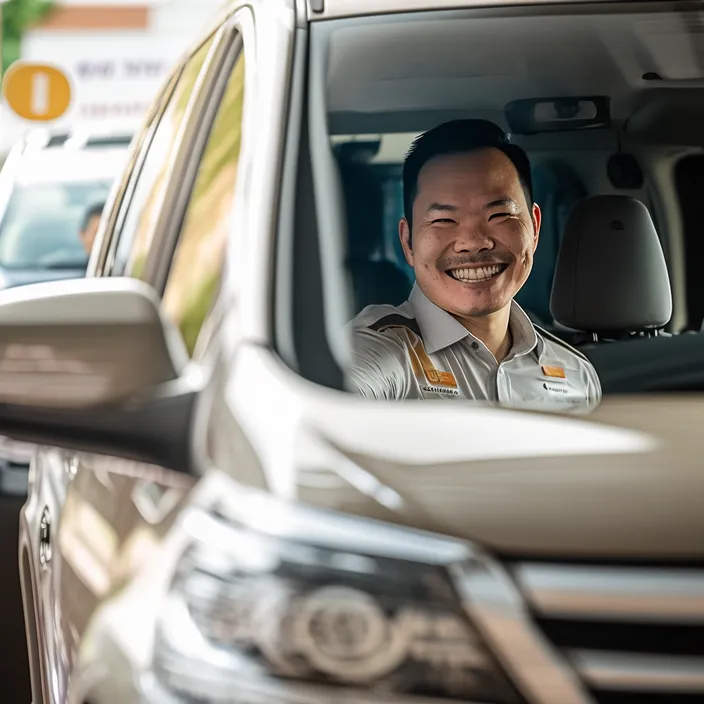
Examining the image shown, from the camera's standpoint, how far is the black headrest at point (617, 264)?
9.74ft

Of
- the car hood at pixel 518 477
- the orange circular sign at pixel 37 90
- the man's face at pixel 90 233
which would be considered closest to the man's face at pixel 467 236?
the car hood at pixel 518 477

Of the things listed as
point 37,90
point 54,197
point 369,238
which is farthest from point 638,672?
point 37,90

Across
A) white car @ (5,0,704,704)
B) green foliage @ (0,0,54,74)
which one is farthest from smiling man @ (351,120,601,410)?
green foliage @ (0,0,54,74)

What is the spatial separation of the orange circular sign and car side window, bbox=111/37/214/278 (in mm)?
6422

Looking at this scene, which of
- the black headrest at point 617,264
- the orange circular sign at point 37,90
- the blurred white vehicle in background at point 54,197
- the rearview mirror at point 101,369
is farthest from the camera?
the orange circular sign at point 37,90

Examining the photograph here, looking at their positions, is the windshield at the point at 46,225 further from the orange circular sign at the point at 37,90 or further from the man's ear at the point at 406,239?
the man's ear at the point at 406,239

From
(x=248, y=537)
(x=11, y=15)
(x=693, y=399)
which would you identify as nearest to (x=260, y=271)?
(x=248, y=537)

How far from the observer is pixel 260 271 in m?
1.89

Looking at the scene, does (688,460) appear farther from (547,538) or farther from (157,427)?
(157,427)

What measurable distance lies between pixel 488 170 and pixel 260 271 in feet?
2.64

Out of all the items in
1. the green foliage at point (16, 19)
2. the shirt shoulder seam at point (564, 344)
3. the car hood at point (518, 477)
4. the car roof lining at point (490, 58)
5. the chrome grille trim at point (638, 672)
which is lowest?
the chrome grille trim at point (638, 672)

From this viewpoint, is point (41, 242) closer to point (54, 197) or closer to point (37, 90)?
point (54, 197)

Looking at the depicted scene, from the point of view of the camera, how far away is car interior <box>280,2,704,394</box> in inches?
85.8

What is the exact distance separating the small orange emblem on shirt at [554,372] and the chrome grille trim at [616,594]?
1099mm
